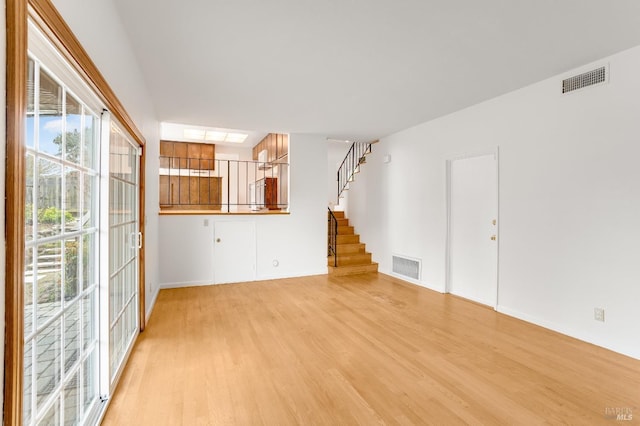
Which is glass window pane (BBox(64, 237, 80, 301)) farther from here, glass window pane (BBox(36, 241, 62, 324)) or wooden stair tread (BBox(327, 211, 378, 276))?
wooden stair tread (BBox(327, 211, 378, 276))

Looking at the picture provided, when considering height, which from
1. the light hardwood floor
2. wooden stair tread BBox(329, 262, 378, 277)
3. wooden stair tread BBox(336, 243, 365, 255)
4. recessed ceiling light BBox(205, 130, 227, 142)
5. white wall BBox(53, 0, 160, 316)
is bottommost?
the light hardwood floor

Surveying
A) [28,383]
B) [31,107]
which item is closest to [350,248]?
[28,383]

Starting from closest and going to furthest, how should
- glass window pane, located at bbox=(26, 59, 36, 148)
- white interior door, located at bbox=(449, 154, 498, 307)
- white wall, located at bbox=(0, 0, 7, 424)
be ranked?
white wall, located at bbox=(0, 0, 7, 424)
glass window pane, located at bbox=(26, 59, 36, 148)
white interior door, located at bbox=(449, 154, 498, 307)

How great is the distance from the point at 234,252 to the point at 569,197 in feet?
15.9

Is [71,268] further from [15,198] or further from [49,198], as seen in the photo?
[15,198]

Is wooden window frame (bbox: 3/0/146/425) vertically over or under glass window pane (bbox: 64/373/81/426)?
over

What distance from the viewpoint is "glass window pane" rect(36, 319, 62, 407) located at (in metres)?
1.29

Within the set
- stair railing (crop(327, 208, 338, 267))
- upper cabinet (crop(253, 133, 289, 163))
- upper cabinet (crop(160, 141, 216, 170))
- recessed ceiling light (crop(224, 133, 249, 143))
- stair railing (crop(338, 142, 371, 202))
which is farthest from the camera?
upper cabinet (crop(160, 141, 216, 170))

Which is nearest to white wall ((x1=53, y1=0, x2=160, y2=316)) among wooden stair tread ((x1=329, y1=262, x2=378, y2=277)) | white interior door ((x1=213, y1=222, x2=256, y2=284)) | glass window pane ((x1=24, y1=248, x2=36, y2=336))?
glass window pane ((x1=24, y1=248, x2=36, y2=336))

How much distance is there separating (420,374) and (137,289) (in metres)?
2.84

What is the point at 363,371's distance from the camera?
8.49 ft

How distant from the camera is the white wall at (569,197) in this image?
288 cm

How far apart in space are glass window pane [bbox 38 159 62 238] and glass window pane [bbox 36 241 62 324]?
0.23 ft

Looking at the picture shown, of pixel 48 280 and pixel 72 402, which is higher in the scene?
pixel 48 280
